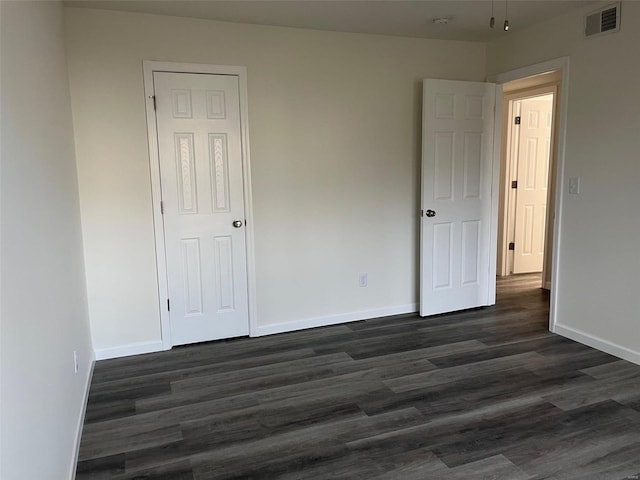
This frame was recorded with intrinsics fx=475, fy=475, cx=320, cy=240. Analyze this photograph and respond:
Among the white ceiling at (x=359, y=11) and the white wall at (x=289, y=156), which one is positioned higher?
the white ceiling at (x=359, y=11)

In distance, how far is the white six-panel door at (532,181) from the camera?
5.77m

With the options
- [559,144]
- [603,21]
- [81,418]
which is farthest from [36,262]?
[603,21]

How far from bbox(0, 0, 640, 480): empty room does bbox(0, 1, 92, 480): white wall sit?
1.0 inches

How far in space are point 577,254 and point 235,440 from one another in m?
2.86

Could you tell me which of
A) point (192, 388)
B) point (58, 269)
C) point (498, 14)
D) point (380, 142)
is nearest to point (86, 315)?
point (192, 388)

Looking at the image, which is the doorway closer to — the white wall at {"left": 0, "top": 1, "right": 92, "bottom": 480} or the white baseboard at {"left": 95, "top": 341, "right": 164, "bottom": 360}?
the white baseboard at {"left": 95, "top": 341, "right": 164, "bottom": 360}

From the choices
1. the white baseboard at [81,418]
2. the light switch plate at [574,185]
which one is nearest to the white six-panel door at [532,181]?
the light switch plate at [574,185]

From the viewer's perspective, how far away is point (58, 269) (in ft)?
7.41

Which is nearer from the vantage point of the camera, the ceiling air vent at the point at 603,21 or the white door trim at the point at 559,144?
the ceiling air vent at the point at 603,21

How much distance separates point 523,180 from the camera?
585cm

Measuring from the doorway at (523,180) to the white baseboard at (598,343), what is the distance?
2005 mm

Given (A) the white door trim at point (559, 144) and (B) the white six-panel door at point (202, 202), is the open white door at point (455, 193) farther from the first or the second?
(B) the white six-panel door at point (202, 202)

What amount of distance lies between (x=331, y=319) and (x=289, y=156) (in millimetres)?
1481

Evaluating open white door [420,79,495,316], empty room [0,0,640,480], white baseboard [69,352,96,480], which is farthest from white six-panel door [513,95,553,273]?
white baseboard [69,352,96,480]
